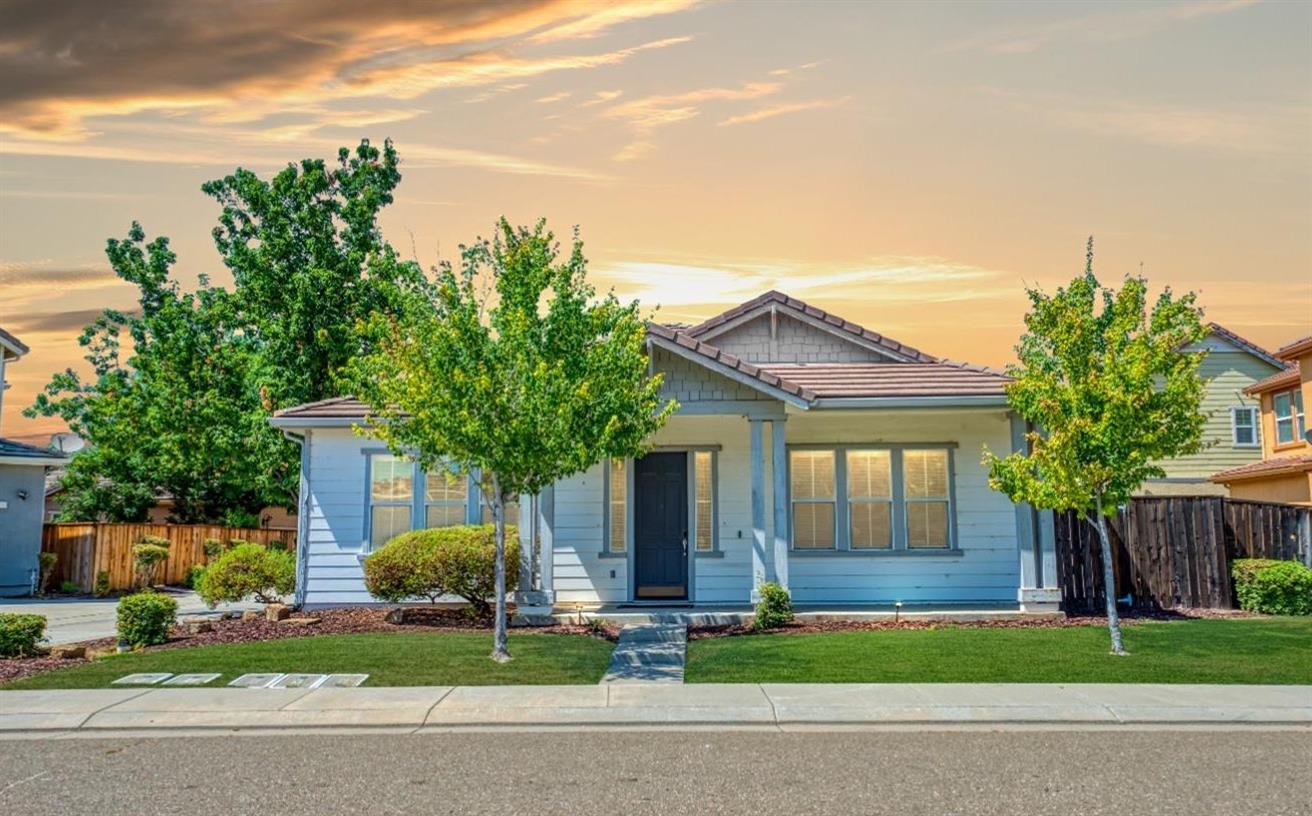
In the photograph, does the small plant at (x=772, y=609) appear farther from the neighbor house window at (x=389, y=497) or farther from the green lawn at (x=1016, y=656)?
the neighbor house window at (x=389, y=497)

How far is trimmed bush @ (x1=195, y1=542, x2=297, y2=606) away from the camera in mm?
17500

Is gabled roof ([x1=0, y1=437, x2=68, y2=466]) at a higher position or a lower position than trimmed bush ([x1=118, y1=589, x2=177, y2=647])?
higher

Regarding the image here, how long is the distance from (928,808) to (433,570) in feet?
34.0

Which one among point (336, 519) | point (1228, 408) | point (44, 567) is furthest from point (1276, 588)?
point (44, 567)

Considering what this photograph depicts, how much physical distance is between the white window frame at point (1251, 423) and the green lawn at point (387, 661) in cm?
2775

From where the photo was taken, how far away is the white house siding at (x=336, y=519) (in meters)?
17.9

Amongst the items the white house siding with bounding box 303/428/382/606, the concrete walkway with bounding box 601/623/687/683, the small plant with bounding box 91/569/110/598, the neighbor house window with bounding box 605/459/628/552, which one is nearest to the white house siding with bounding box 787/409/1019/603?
the neighbor house window with bounding box 605/459/628/552

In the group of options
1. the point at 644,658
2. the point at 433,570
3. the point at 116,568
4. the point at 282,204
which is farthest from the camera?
the point at 282,204

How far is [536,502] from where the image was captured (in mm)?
16547

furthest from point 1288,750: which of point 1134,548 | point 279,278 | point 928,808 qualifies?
point 279,278

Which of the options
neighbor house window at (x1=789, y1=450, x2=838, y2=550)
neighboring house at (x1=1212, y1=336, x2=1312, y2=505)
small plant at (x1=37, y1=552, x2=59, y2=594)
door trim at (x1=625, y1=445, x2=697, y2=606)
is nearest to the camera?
door trim at (x1=625, y1=445, x2=697, y2=606)

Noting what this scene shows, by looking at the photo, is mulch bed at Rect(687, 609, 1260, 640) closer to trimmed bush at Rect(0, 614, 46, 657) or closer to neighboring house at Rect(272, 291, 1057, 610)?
neighboring house at Rect(272, 291, 1057, 610)

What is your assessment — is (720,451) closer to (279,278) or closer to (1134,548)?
(1134,548)

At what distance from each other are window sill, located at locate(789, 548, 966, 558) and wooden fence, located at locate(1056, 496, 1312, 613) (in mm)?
1828
